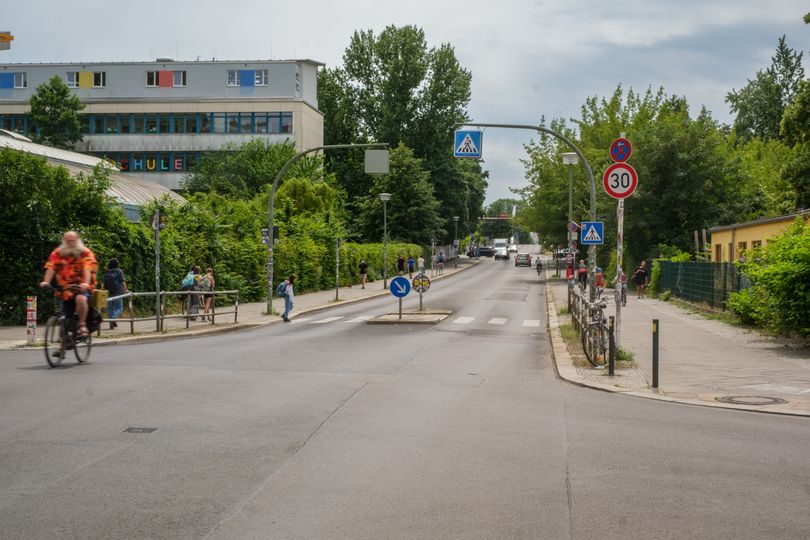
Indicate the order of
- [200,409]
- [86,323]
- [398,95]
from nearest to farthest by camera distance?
[200,409]
[86,323]
[398,95]

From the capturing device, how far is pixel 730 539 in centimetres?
539

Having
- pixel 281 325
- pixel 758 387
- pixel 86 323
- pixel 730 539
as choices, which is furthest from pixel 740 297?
pixel 730 539

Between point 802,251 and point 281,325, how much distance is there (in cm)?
1482

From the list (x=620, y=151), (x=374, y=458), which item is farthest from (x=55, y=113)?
(x=374, y=458)

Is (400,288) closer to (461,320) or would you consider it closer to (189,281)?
(461,320)

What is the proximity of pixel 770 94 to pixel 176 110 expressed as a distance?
55.7 meters

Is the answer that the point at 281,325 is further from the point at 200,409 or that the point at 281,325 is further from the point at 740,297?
the point at 200,409

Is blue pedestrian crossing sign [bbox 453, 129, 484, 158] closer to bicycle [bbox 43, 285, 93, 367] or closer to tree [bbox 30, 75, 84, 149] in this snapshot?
bicycle [bbox 43, 285, 93, 367]

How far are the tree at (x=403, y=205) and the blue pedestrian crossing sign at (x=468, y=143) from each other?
160 feet

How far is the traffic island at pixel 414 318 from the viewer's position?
2691 cm

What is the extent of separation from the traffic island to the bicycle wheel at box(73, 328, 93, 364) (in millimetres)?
13091

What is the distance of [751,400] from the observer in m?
11.5

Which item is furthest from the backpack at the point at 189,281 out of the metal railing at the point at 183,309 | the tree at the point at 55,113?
the tree at the point at 55,113

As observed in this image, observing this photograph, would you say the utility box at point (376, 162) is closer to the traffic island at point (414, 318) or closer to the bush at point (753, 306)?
the traffic island at point (414, 318)
